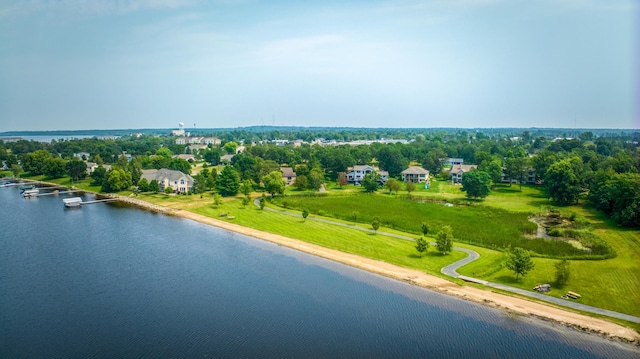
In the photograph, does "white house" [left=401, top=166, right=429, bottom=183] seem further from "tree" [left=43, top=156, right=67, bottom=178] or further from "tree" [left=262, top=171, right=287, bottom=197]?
"tree" [left=43, top=156, right=67, bottom=178]

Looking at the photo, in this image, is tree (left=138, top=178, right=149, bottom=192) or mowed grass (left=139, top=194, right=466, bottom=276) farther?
tree (left=138, top=178, right=149, bottom=192)

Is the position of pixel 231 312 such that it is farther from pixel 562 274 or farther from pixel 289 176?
pixel 289 176

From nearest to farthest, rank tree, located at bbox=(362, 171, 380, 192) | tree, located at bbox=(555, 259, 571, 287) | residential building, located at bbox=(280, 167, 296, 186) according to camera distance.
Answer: tree, located at bbox=(555, 259, 571, 287), tree, located at bbox=(362, 171, 380, 192), residential building, located at bbox=(280, 167, 296, 186)

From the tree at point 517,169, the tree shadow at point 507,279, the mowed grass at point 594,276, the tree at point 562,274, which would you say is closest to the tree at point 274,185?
the mowed grass at point 594,276

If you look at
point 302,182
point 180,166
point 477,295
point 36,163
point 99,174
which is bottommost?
point 477,295

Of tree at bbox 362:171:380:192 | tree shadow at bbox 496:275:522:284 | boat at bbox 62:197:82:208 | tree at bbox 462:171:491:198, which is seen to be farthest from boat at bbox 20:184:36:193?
tree shadow at bbox 496:275:522:284

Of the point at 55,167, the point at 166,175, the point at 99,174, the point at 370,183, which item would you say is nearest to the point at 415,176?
the point at 370,183

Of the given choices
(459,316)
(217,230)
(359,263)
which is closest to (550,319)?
(459,316)
